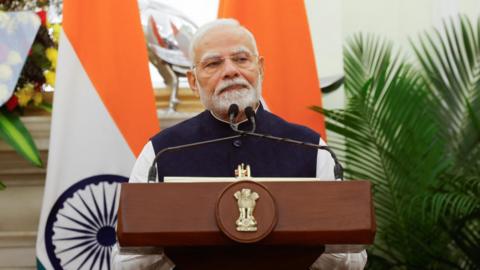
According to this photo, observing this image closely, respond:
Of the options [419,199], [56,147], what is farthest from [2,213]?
[419,199]

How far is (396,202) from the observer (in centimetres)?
437

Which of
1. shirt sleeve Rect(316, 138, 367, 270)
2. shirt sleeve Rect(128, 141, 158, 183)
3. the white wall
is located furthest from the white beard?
the white wall

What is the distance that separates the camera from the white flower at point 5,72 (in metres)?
4.33

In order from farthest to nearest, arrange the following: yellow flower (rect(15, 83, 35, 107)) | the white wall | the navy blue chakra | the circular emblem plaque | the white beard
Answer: the white wall, yellow flower (rect(15, 83, 35, 107)), the navy blue chakra, the white beard, the circular emblem plaque

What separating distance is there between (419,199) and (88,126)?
5.47 ft

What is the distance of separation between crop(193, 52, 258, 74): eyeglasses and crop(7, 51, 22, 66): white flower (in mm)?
1539

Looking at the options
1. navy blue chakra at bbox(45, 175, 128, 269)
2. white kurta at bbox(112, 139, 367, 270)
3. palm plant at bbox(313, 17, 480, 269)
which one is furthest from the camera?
palm plant at bbox(313, 17, 480, 269)

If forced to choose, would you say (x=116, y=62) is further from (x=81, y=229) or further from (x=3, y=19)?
(x=81, y=229)

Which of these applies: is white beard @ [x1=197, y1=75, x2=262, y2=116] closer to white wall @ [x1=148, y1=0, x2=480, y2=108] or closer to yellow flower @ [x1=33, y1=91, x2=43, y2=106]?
yellow flower @ [x1=33, y1=91, x2=43, y2=106]

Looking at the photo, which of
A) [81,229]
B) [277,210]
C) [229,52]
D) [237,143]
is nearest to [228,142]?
[237,143]

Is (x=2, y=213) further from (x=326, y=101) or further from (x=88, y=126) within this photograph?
(x=326, y=101)

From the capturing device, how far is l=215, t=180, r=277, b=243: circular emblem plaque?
2256 mm

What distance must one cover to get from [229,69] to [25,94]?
1887mm

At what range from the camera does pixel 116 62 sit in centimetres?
431
